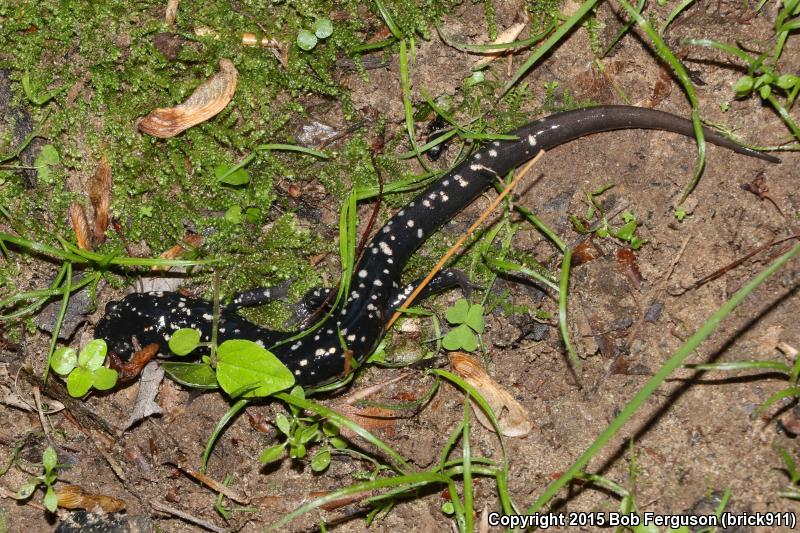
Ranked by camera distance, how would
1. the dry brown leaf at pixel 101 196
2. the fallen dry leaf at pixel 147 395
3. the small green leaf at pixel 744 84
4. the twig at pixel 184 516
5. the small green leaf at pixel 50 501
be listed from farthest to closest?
the dry brown leaf at pixel 101 196 < the fallen dry leaf at pixel 147 395 < the twig at pixel 184 516 < the small green leaf at pixel 50 501 < the small green leaf at pixel 744 84

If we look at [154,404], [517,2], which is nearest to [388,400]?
[154,404]

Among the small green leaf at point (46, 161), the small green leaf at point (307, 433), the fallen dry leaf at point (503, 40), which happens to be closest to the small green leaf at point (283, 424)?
the small green leaf at point (307, 433)

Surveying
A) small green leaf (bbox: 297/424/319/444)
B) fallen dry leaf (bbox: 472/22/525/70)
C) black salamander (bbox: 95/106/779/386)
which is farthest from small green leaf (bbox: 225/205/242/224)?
fallen dry leaf (bbox: 472/22/525/70)

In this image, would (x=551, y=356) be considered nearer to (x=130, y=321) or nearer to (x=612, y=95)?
(x=612, y=95)

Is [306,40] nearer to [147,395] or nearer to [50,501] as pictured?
[147,395]

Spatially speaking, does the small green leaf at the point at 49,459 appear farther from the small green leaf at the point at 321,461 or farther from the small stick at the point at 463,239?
the small stick at the point at 463,239

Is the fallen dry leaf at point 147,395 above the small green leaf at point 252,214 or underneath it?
underneath

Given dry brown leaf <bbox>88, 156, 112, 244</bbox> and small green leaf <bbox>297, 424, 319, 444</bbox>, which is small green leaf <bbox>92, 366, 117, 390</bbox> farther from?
small green leaf <bbox>297, 424, 319, 444</bbox>
